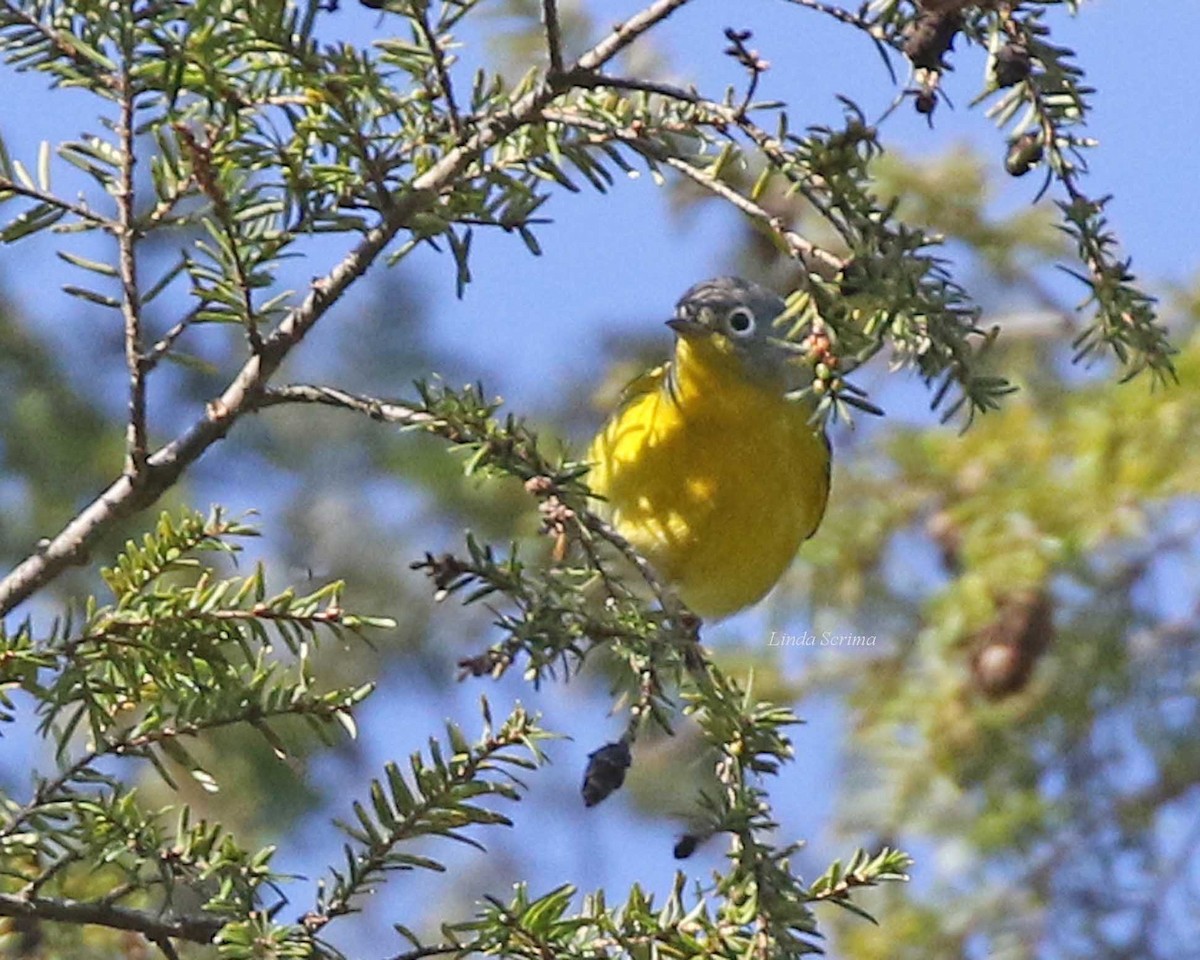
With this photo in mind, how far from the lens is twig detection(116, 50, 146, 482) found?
162 centimetres

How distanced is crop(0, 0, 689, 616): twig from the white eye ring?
6.65 ft

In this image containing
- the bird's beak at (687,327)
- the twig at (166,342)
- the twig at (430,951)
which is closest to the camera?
the twig at (430,951)

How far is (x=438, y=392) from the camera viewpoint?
5.97 ft

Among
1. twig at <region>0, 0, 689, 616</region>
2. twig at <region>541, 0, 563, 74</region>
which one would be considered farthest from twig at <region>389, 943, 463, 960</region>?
twig at <region>541, 0, 563, 74</region>

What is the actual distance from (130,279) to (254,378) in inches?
6.3

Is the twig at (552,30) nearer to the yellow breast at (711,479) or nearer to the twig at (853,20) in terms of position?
the twig at (853,20)

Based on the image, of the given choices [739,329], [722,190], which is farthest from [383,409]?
[739,329]

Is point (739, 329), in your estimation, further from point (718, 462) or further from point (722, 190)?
point (722, 190)

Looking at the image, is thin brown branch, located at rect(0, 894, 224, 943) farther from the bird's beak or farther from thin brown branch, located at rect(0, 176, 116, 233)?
the bird's beak

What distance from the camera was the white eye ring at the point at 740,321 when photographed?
376cm

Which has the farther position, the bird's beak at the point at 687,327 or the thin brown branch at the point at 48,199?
the bird's beak at the point at 687,327

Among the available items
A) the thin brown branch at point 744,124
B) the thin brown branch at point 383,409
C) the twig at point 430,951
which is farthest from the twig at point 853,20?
the twig at point 430,951

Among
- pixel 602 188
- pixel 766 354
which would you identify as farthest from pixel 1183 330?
pixel 602 188

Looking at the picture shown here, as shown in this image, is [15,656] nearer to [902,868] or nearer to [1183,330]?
[902,868]
